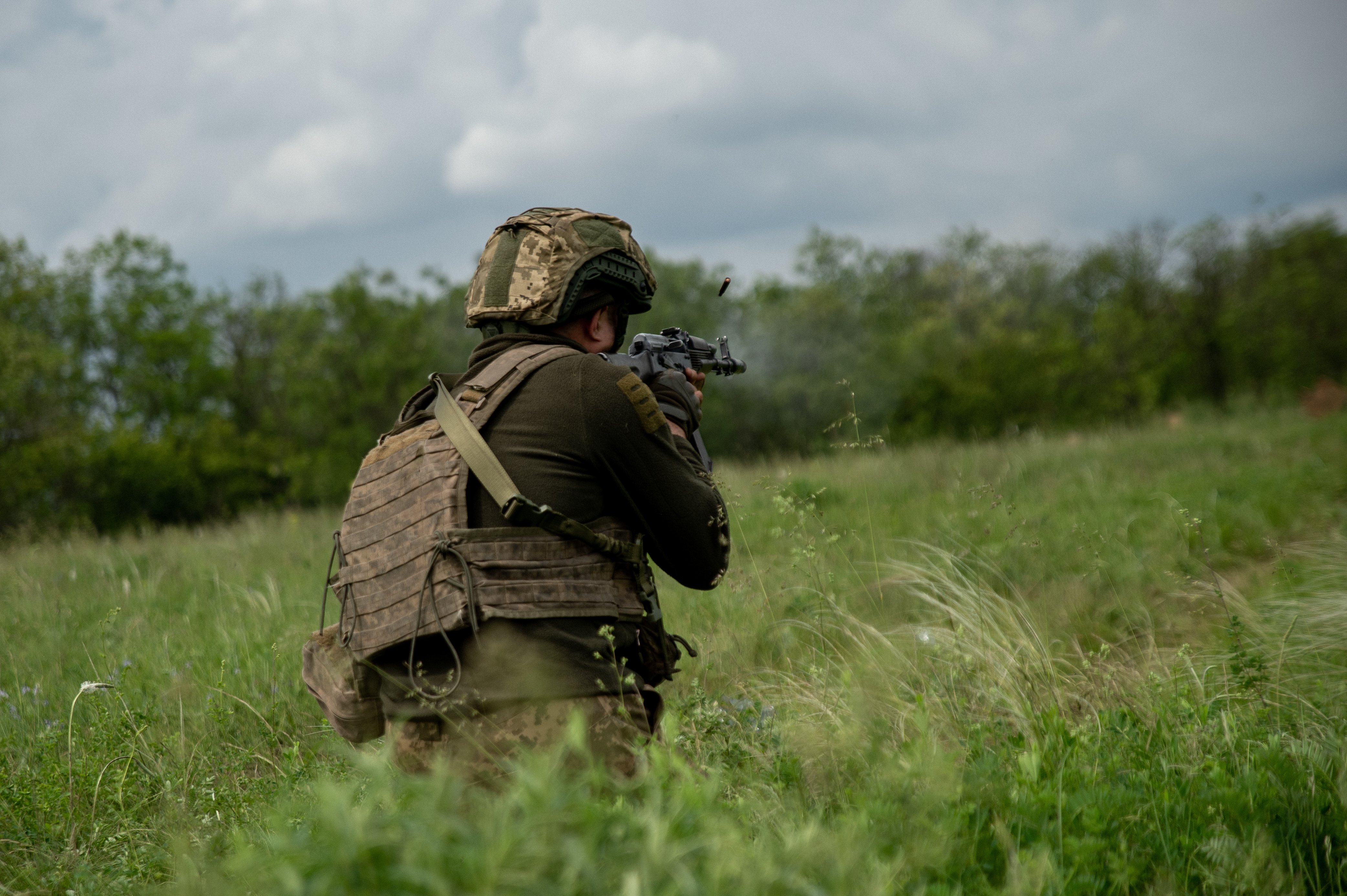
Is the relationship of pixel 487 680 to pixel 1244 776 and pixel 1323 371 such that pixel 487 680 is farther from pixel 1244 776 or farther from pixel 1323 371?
pixel 1323 371

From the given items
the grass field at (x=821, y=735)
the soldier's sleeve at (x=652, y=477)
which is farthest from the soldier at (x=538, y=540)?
the grass field at (x=821, y=735)

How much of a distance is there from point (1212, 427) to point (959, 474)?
14.2 metres

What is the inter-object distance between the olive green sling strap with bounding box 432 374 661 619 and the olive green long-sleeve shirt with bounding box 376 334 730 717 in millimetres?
54

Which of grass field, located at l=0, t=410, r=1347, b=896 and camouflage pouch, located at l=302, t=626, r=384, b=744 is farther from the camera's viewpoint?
camouflage pouch, located at l=302, t=626, r=384, b=744

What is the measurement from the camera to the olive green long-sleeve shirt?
104 inches

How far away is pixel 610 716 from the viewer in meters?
2.70

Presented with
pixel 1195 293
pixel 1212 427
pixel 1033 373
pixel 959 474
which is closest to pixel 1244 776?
pixel 959 474

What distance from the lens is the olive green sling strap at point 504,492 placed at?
2678 mm

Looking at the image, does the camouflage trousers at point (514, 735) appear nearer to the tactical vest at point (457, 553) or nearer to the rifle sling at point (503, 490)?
the tactical vest at point (457, 553)

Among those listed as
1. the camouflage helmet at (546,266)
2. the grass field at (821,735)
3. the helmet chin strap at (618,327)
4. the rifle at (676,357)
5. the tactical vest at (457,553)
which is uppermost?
the camouflage helmet at (546,266)

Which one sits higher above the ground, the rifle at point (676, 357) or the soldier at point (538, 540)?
the rifle at point (676, 357)

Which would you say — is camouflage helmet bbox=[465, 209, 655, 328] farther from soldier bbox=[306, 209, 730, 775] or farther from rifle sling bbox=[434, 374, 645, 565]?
rifle sling bbox=[434, 374, 645, 565]

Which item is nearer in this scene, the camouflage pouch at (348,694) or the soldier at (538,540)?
the soldier at (538,540)

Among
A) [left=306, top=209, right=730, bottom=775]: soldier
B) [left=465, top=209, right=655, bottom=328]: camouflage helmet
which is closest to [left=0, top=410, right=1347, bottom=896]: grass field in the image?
[left=306, top=209, right=730, bottom=775]: soldier
